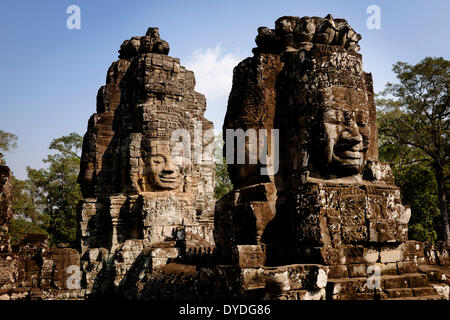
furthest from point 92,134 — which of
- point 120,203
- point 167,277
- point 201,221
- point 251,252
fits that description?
point 251,252

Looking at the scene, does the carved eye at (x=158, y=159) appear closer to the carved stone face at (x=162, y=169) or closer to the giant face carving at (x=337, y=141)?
the carved stone face at (x=162, y=169)

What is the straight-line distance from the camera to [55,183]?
25938mm

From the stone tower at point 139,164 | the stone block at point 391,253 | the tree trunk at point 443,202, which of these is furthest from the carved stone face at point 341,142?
the tree trunk at point 443,202

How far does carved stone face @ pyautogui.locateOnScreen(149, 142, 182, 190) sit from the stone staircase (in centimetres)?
729

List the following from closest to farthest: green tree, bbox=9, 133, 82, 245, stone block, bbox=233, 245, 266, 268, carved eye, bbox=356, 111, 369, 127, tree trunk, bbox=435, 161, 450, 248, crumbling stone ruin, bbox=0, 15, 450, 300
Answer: crumbling stone ruin, bbox=0, 15, 450, 300
stone block, bbox=233, 245, 266, 268
carved eye, bbox=356, 111, 369, 127
tree trunk, bbox=435, 161, 450, 248
green tree, bbox=9, 133, 82, 245

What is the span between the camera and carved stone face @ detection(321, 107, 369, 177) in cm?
493

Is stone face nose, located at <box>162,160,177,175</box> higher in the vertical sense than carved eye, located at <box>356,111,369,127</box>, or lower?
lower

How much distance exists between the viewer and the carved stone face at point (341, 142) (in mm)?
4926

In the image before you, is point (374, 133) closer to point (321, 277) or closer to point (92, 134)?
point (321, 277)

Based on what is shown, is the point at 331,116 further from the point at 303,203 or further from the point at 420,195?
the point at 420,195

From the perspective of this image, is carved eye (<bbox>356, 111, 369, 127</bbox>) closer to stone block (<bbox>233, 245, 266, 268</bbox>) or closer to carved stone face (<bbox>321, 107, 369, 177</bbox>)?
carved stone face (<bbox>321, 107, 369, 177</bbox>)

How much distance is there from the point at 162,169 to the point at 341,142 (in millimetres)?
6800

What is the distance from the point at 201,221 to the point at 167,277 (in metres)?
7.35

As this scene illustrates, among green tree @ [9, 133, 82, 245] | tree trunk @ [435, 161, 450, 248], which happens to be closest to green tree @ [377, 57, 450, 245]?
tree trunk @ [435, 161, 450, 248]
